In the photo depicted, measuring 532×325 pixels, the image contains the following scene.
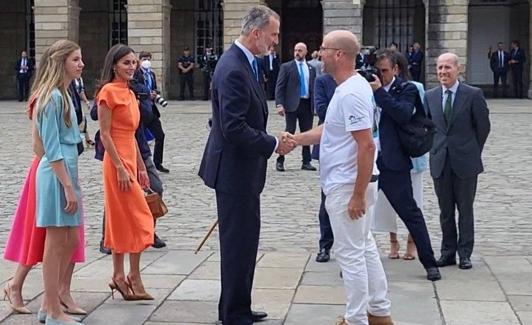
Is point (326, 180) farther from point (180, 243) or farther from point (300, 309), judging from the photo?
point (180, 243)

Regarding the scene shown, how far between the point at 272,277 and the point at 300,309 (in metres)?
1.06

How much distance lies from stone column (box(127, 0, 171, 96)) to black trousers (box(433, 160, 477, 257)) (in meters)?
26.4

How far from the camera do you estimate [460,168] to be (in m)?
7.86

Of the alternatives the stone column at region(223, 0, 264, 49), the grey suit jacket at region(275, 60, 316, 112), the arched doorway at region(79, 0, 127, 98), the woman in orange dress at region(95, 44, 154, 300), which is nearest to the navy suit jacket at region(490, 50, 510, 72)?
the stone column at region(223, 0, 264, 49)

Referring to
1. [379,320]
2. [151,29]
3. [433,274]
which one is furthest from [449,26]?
[379,320]

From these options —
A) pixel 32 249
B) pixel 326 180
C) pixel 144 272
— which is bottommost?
pixel 144 272

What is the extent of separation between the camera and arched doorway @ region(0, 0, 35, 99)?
38406 millimetres

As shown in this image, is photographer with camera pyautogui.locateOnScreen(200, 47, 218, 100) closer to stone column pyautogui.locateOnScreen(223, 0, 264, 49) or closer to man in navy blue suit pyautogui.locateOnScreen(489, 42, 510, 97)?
stone column pyautogui.locateOnScreen(223, 0, 264, 49)

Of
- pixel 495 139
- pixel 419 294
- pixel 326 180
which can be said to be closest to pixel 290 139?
pixel 326 180

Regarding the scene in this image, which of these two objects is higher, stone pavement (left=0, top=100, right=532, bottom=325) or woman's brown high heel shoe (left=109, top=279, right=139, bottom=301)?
woman's brown high heel shoe (left=109, top=279, right=139, bottom=301)

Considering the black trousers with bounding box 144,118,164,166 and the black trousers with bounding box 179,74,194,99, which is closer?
the black trousers with bounding box 144,118,164,166

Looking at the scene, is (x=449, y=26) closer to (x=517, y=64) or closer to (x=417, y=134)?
(x=517, y=64)

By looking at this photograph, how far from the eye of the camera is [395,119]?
7.37 m

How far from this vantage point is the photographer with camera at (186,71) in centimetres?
3512
